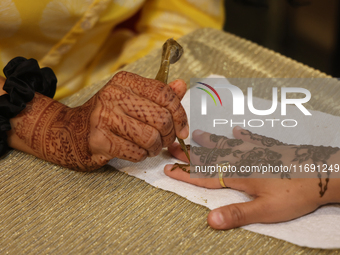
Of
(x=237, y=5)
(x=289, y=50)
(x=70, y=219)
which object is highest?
(x=237, y=5)

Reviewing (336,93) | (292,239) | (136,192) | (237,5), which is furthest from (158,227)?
(237,5)

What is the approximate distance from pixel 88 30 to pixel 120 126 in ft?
1.25

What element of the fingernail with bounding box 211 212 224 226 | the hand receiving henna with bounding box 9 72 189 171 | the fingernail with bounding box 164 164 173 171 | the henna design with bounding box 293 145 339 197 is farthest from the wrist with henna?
the henna design with bounding box 293 145 339 197

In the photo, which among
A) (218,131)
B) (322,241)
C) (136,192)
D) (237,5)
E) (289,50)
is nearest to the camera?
(322,241)

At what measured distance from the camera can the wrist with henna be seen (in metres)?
0.59

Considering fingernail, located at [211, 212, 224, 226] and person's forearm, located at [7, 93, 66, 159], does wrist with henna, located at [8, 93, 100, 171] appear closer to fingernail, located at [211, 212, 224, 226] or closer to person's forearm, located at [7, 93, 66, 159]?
person's forearm, located at [7, 93, 66, 159]

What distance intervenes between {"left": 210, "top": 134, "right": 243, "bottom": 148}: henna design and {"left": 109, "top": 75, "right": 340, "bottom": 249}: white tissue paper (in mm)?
35

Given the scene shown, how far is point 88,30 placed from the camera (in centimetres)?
81

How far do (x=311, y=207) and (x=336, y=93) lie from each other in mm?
331

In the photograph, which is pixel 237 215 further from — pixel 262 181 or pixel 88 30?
pixel 88 30

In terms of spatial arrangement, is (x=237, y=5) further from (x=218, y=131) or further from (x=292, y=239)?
(x=292, y=239)

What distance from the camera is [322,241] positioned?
49 cm

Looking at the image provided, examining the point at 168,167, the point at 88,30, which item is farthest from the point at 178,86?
the point at 88,30

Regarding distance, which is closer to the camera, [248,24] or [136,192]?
[136,192]
